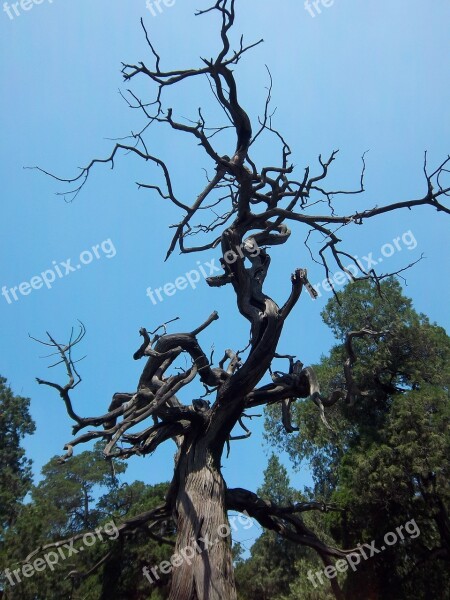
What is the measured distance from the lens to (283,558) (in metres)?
19.5

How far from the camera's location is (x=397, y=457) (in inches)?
421

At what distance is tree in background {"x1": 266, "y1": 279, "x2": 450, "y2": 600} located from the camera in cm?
1020

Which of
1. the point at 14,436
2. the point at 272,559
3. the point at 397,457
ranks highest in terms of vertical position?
the point at 14,436

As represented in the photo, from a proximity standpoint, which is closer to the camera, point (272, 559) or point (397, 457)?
point (397, 457)

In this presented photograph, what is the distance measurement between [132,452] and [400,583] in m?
8.59

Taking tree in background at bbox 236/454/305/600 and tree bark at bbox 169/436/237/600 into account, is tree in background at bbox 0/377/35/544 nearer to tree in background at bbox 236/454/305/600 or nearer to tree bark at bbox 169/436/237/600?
tree in background at bbox 236/454/305/600

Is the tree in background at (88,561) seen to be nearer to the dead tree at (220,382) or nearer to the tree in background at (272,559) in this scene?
the dead tree at (220,382)

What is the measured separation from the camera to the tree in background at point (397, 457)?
33.5ft

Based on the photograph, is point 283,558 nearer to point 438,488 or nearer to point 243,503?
point 438,488

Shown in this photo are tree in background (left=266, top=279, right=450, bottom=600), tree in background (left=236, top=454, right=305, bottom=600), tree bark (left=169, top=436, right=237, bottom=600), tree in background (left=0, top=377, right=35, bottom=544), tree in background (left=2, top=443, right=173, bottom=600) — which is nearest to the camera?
tree bark (left=169, top=436, right=237, bottom=600)

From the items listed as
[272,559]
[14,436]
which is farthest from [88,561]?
Result: [14,436]

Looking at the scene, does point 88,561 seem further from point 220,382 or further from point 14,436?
point 14,436

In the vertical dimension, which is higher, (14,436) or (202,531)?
(14,436)

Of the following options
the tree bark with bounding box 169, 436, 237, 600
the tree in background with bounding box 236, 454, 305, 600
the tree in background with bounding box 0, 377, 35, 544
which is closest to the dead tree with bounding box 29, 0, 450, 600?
the tree bark with bounding box 169, 436, 237, 600
